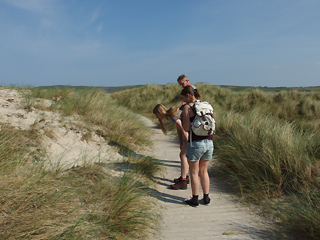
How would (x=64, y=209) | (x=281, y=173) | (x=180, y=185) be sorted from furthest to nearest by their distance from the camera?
(x=180, y=185) < (x=281, y=173) < (x=64, y=209)

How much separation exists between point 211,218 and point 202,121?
127 cm

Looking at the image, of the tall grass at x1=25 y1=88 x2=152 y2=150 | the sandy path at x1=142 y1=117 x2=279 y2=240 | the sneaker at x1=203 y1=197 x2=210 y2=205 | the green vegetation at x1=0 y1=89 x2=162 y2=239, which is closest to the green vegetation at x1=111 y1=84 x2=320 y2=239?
the sandy path at x1=142 y1=117 x2=279 y2=240

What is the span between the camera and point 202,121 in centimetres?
299

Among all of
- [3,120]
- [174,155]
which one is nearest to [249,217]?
[174,155]

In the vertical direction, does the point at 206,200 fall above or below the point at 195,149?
below

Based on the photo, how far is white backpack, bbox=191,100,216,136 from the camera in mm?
2986

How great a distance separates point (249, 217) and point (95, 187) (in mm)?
2072

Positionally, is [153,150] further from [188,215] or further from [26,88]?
[26,88]

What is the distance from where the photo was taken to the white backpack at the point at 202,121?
2986 millimetres

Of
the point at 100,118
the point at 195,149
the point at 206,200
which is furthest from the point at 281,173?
the point at 100,118

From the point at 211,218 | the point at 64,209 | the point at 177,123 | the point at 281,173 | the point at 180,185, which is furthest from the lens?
the point at 180,185

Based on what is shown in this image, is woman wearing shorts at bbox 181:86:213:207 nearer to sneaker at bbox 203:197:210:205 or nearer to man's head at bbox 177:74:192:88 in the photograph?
sneaker at bbox 203:197:210:205

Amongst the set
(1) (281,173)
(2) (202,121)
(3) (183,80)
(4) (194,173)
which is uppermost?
(3) (183,80)

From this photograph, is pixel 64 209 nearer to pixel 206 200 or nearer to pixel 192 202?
pixel 192 202
